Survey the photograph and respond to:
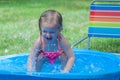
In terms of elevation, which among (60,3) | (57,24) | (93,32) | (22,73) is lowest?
(60,3)

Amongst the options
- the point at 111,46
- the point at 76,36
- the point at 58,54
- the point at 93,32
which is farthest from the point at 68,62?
the point at 76,36

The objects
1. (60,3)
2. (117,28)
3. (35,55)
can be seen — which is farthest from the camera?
(60,3)

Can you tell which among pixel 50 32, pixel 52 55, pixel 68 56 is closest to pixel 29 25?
pixel 52 55

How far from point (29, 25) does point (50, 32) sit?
464 centimetres

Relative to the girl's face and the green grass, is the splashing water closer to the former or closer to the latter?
the girl's face

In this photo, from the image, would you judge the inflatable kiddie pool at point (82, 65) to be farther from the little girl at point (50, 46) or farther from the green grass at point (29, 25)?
the green grass at point (29, 25)

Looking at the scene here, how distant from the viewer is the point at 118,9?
5.79 meters

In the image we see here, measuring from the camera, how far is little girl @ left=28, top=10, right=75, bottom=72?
3.48m

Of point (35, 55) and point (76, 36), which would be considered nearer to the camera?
point (35, 55)

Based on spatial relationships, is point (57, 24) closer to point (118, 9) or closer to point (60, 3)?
point (118, 9)

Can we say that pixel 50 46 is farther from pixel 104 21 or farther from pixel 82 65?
pixel 104 21

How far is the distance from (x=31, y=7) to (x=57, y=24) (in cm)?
802

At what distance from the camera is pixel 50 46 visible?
3.81 metres

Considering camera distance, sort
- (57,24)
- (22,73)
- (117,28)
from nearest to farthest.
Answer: (22,73)
(57,24)
(117,28)
